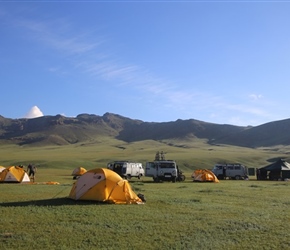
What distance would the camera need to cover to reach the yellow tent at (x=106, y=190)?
18.0 metres

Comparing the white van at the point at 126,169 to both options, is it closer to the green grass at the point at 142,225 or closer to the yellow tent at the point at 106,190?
the yellow tent at the point at 106,190

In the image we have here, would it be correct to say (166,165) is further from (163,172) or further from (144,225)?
(144,225)

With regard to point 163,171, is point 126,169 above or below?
above

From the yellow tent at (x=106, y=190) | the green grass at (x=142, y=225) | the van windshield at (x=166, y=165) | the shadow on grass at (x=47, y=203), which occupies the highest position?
the van windshield at (x=166, y=165)

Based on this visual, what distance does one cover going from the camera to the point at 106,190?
59.5 feet

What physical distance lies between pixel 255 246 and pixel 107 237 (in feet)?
13.7

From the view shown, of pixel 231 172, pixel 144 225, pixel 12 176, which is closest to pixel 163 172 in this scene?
pixel 231 172

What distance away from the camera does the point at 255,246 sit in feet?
34.3

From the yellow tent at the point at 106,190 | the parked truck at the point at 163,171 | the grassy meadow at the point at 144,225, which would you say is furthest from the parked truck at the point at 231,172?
the yellow tent at the point at 106,190

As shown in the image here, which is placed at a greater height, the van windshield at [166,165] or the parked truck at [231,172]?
the van windshield at [166,165]

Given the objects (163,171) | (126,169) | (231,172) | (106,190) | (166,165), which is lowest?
(106,190)

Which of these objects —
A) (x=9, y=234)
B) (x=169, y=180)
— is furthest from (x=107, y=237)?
(x=169, y=180)

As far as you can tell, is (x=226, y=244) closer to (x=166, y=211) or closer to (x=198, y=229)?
(x=198, y=229)

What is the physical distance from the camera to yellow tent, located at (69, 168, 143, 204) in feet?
59.1
